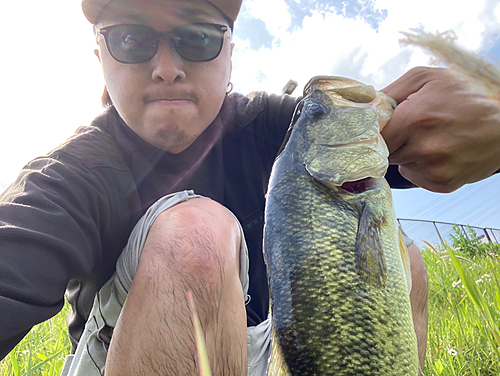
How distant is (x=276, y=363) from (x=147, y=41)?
1.93 meters

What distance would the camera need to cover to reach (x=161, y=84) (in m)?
2.19

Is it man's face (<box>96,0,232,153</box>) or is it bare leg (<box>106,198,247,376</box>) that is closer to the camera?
bare leg (<box>106,198,247,376</box>)

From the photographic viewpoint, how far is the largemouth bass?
106 centimetres

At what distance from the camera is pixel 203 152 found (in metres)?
2.38

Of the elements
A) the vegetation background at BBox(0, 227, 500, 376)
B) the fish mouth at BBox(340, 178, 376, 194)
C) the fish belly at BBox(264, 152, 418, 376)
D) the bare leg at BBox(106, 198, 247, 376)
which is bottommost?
the vegetation background at BBox(0, 227, 500, 376)

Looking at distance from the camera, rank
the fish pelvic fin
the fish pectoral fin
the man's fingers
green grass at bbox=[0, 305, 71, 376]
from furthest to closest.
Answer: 1. green grass at bbox=[0, 305, 71, 376]
2. the man's fingers
3. the fish pectoral fin
4. the fish pelvic fin

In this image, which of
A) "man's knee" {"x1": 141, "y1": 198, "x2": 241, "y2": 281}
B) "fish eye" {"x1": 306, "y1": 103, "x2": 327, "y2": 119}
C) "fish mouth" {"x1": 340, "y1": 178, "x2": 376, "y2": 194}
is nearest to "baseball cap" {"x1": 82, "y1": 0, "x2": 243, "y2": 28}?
"fish eye" {"x1": 306, "y1": 103, "x2": 327, "y2": 119}

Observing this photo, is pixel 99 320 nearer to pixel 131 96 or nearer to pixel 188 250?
pixel 188 250

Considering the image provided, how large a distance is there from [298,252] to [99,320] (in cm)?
104

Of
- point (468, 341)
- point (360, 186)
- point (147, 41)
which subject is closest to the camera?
point (360, 186)

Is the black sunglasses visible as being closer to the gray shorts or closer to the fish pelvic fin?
the gray shorts

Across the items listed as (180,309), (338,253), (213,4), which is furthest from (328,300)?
(213,4)

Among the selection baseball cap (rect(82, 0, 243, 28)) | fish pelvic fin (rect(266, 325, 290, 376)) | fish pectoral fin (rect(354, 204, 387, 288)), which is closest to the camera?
fish pelvic fin (rect(266, 325, 290, 376))

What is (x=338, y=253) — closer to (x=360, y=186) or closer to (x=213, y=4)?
(x=360, y=186)
